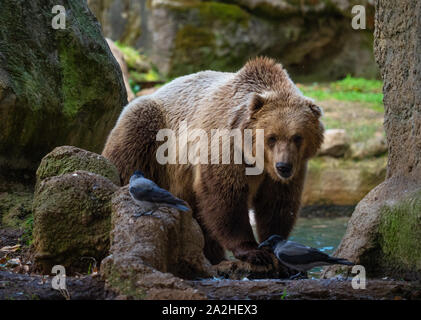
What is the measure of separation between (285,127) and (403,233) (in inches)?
60.1

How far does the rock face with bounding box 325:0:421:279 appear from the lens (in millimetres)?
4495

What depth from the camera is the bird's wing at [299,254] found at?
4.38m

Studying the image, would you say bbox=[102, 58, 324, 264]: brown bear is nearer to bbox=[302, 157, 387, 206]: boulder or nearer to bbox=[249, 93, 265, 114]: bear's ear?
bbox=[249, 93, 265, 114]: bear's ear

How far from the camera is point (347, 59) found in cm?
1714

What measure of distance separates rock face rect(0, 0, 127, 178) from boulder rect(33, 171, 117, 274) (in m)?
1.61

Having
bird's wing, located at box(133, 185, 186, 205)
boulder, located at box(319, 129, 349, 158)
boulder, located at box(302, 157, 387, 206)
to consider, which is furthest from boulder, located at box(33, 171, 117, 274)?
boulder, located at box(319, 129, 349, 158)

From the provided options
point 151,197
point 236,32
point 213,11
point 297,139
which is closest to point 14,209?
point 151,197

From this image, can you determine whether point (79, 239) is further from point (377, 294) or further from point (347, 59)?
point (347, 59)

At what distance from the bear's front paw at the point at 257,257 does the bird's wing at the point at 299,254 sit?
0.60 meters

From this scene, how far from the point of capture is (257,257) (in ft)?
17.6

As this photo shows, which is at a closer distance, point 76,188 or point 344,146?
point 76,188

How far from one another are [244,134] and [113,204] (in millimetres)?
1712

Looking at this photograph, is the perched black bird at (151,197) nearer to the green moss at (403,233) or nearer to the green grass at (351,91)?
the green moss at (403,233)
